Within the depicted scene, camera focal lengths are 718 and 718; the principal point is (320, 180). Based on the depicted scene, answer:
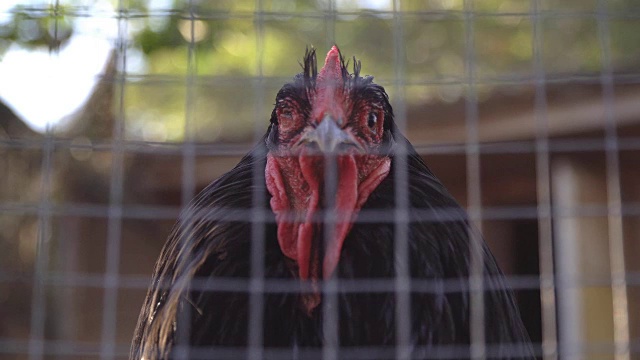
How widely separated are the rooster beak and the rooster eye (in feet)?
0.24

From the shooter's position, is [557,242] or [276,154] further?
[557,242]

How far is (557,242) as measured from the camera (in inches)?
140

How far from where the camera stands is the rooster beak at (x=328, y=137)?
1524mm

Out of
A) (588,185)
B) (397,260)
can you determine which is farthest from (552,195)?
(397,260)

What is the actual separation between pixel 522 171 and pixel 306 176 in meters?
2.56

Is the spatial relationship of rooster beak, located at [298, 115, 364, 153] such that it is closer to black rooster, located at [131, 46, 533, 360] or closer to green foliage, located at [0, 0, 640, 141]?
black rooster, located at [131, 46, 533, 360]

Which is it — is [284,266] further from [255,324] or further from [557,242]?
[557,242]

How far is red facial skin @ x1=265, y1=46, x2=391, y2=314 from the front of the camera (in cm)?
158

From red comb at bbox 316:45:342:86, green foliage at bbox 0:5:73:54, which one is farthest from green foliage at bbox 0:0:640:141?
red comb at bbox 316:45:342:86

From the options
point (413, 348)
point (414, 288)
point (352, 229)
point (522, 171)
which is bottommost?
point (413, 348)

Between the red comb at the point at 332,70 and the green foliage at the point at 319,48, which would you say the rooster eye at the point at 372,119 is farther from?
the green foliage at the point at 319,48

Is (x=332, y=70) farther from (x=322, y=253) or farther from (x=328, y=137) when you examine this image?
(x=322, y=253)

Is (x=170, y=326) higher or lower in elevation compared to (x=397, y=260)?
lower

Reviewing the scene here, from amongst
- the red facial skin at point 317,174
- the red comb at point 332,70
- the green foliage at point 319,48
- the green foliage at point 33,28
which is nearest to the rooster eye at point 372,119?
the red facial skin at point 317,174
